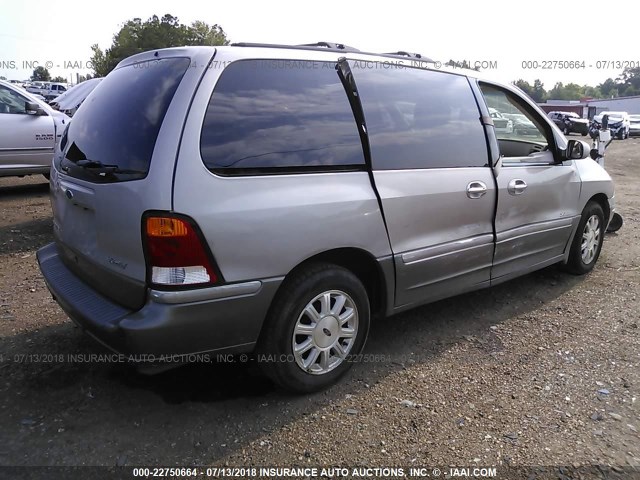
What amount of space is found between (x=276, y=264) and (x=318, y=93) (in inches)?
39.2

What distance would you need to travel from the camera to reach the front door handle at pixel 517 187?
12.5 ft

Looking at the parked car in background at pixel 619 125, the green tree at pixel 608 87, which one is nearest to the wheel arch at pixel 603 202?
the parked car in background at pixel 619 125

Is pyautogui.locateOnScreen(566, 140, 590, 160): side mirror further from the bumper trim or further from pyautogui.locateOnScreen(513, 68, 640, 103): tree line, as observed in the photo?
pyautogui.locateOnScreen(513, 68, 640, 103): tree line

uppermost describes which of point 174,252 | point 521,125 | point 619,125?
point 619,125

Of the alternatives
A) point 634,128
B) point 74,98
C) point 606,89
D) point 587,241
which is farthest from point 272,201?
point 606,89

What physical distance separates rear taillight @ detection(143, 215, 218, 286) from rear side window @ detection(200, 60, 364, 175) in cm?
33

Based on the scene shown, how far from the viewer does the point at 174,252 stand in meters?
2.34

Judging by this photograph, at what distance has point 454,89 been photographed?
3.63 metres

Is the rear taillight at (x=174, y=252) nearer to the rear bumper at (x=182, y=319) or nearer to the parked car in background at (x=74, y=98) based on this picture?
the rear bumper at (x=182, y=319)

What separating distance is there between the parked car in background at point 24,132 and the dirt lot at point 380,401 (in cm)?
404

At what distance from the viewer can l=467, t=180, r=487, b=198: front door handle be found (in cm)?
349

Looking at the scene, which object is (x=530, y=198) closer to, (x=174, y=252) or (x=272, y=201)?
(x=272, y=201)

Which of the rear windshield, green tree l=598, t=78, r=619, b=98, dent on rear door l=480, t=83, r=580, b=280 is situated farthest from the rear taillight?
green tree l=598, t=78, r=619, b=98

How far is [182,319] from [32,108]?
665 cm
